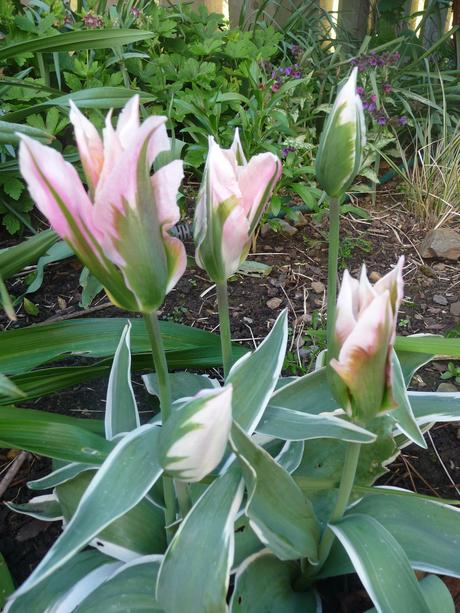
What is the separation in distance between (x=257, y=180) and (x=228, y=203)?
0.04 meters

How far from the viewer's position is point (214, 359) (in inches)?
39.4

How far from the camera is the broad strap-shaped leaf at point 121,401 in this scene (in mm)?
753

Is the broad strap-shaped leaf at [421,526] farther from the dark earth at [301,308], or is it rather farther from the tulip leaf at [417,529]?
the dark earth at [301,308]

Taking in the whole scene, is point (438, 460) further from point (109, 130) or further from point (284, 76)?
point (284, 76)

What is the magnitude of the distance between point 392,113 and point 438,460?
1638mm

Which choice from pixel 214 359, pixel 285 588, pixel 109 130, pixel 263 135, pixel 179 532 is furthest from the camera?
pixel 263 135

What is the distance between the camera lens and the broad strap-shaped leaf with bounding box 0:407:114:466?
65cm

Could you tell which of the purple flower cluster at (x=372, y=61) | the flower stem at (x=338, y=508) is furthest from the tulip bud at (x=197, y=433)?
the purple flower cluster at (x=372, y=61)

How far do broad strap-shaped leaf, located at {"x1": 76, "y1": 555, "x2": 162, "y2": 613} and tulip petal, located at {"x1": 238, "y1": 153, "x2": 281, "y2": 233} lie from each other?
431 mm

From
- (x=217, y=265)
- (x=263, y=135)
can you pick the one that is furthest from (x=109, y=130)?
(x=263, y=135)

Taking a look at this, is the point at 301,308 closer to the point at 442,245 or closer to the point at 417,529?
the point at 442,245

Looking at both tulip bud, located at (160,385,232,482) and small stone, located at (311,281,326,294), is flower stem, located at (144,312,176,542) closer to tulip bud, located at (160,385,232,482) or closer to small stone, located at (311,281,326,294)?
tulip bud, located at (160,385,232,482)

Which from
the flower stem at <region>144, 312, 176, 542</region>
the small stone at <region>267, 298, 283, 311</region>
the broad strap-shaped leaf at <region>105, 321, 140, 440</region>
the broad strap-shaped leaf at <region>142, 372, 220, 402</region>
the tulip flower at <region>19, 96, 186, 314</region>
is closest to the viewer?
the tulip flower at <region>19, 96, 186, 314</region>

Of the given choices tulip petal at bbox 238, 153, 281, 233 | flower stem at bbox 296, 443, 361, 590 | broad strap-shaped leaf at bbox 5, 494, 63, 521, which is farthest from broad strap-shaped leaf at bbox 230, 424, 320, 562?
broad strap-shaped leaf at bbox 5, 494, 63, 521
